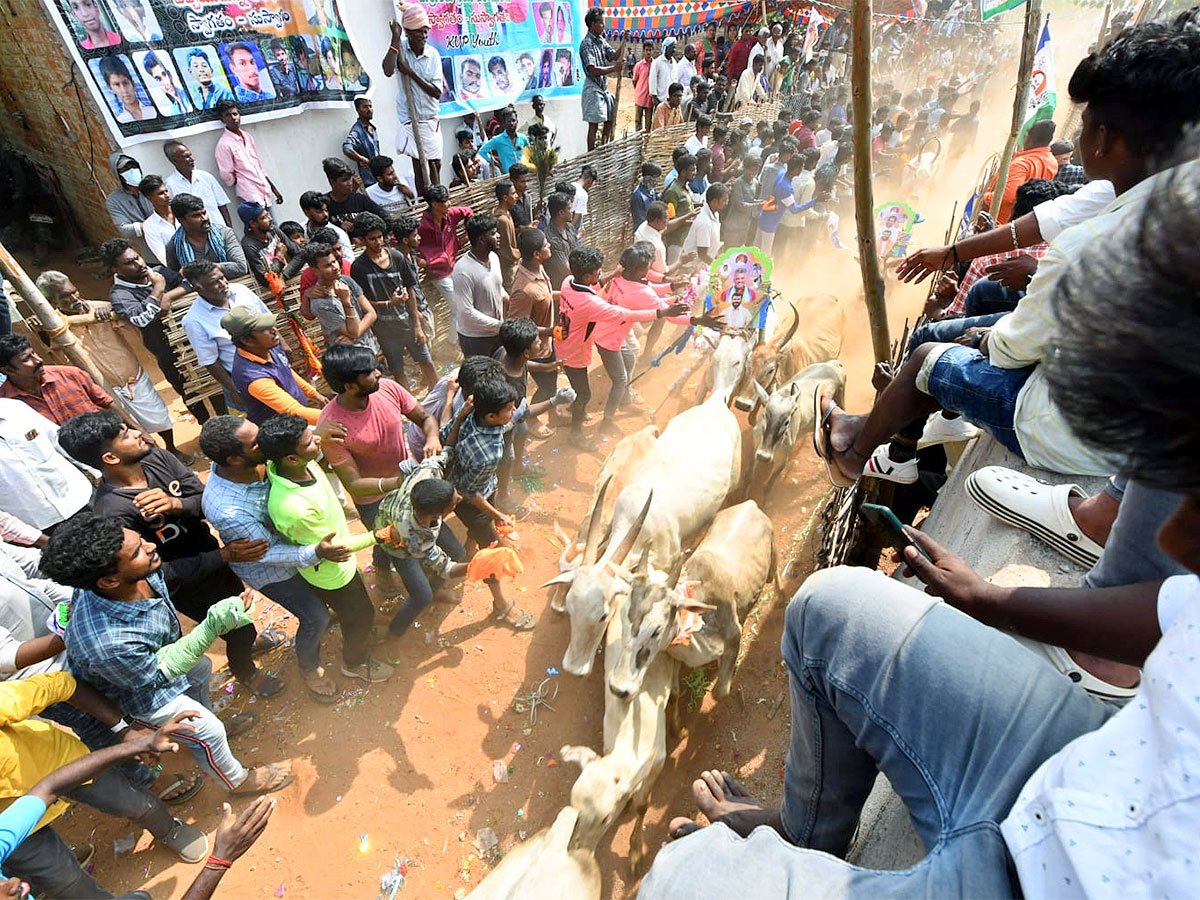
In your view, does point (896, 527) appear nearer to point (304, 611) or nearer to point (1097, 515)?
point (1097, 515)

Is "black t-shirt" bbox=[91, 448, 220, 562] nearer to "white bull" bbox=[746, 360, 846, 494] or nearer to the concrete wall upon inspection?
"white bull" bbox=[746, 360, 846, 494]

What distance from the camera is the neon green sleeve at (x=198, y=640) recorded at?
10.4 ft

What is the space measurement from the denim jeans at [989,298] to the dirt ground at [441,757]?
2.43 metres

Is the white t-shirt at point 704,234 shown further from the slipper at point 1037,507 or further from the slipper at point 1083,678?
the slipper at point 1083,678

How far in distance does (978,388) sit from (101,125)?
956 centimetres

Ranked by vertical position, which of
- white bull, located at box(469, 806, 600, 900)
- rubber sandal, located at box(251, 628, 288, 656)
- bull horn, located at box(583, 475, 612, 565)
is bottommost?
rubber sandal, located at box(251, 628, 288, 656)

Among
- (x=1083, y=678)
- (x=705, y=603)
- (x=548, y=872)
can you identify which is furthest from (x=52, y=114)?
(x=1083, y=678)

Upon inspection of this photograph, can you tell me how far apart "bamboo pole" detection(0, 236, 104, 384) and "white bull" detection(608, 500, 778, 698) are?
206 inches

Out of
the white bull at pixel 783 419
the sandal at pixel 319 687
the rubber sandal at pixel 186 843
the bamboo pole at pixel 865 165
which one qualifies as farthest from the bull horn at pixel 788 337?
the rubber sandal at pixel 186 843

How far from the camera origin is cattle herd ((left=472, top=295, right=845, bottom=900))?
3186mm

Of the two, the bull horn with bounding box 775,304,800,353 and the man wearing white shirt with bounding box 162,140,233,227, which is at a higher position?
the man wearing white shirt with bounding box 162,140,233,227

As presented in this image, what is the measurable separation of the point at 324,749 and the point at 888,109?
56.7ft

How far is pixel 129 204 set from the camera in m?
6.77

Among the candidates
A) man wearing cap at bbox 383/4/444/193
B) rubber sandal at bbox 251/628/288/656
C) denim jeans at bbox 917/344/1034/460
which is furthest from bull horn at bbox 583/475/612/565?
man wearing cap at bbox 383/4/444/193
